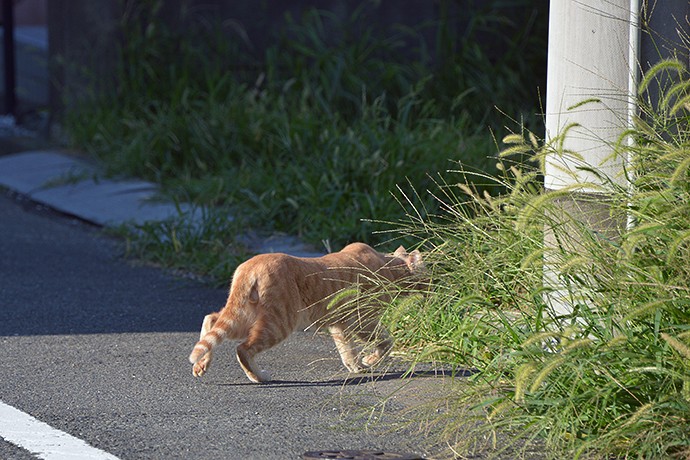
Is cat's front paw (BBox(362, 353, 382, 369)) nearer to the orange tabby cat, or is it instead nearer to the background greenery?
the orange tabby cat

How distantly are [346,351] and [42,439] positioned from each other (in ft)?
4.80

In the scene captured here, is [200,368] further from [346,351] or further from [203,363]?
[346,351]

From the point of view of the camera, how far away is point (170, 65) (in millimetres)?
10242

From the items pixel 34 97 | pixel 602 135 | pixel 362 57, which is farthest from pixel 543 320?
pixel 34 97

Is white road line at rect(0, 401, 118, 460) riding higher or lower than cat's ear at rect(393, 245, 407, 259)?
lower

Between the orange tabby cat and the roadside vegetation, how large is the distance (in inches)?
8.8

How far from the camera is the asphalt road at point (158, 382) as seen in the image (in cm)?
391

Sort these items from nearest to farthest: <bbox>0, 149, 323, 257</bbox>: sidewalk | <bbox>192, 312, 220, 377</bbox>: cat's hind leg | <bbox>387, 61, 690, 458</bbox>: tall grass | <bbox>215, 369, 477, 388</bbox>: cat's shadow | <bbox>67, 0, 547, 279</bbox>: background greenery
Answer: <bbox>387, 61, 690, 458</bbox>: tall grass → <bbox>192, 312, 220, 377</bbox>: cat's hind leg → <bbox>215, 369, 477, 388</bbox>: cat's shadow → <bbox>0, 149, 323, 257</bbox>: sidewalk → <bbox>67, 0, 547, 279</bbox>: background greenery

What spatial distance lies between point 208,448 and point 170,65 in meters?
6.97

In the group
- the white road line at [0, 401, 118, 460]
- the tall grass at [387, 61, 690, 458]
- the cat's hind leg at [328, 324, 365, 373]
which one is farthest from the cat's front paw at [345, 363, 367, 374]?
the white road line at [0, 401, 118, 460]

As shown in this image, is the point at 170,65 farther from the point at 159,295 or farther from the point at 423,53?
the point at 159,295

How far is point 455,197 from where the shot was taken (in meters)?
4.88

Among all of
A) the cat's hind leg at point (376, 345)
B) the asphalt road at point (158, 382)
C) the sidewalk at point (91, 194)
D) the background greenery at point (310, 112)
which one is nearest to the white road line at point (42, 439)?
the asphalt road at point (158, 382)

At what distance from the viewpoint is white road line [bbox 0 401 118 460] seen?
3738 mm
